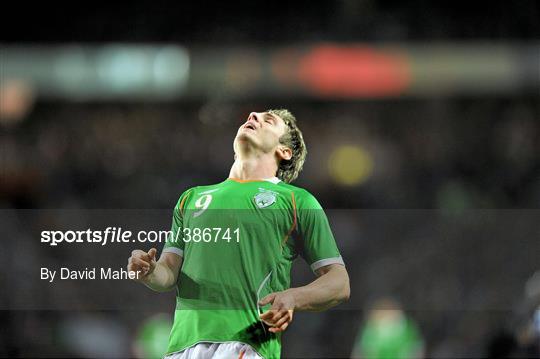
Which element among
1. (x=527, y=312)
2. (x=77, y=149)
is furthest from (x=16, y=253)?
(x=527, y=312)

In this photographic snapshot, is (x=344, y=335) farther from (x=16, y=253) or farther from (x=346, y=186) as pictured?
(x=16, y=253)

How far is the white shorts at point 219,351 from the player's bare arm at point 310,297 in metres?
0.11

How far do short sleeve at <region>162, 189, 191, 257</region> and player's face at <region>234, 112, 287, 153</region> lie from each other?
1.00 feet

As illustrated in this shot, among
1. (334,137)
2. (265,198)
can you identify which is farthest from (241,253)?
(334,137)

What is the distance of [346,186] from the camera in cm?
463

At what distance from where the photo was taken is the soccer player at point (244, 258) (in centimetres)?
244

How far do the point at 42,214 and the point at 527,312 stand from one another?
2.57 m

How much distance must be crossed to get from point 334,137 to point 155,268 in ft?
8.20

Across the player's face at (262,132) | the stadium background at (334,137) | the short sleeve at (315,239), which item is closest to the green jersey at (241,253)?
the short sleeve at (315,239)

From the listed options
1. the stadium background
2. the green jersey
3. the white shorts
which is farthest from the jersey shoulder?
the stadium background

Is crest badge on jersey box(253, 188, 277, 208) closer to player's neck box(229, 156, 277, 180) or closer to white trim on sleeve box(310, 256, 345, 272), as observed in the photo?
player's neck box(229, 156, 277, 180)

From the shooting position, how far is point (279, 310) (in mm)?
2271

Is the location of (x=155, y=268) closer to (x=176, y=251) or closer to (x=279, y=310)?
(x=176, y=251)

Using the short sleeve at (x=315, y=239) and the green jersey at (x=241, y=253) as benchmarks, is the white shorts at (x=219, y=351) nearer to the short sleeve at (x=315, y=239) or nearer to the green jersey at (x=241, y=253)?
the green jersey at (x=241, y=253)
